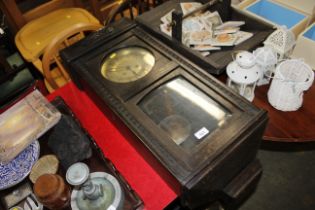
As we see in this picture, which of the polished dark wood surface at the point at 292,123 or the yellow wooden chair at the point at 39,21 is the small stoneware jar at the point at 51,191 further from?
the yellow wooden chair at the point at 39,21

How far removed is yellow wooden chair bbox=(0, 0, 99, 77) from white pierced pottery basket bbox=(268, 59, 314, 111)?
1471 mm

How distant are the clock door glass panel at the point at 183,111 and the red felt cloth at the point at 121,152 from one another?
0.66ft

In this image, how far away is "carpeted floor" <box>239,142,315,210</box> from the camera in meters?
1.71

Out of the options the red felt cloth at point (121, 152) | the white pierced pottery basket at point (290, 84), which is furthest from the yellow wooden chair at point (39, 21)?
the white pierced pottery basket at point (290, 84)

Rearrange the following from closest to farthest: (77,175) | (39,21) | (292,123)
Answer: (77,175)
(292,123)
(39,21)

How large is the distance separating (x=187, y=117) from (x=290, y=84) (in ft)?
1.35

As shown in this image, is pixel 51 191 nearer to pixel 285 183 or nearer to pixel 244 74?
pixel 244 74

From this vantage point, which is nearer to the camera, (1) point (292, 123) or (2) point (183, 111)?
(2) point (183, 111)

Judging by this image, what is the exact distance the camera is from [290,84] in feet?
3.43

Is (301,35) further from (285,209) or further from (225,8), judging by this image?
(285,209)

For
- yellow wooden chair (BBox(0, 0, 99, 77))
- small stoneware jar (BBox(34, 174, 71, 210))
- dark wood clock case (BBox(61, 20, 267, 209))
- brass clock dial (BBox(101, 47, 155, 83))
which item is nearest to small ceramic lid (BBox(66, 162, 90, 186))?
small stoneware jar (BBox(34, 174, 71, 210))

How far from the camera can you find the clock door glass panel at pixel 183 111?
3.04 ft

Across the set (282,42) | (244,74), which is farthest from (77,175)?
(282,42)

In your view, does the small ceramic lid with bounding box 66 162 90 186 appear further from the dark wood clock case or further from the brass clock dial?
the brass clock dial
